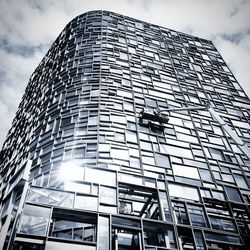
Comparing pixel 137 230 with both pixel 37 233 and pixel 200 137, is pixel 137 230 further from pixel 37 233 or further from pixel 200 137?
pixel 200 137

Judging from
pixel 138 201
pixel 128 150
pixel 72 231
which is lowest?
pixel 72 231

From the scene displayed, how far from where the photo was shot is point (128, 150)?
64.8 feet

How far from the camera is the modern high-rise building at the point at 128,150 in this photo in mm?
13016

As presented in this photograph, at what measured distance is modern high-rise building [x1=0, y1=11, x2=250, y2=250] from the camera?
1302 cm

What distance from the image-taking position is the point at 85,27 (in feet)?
109

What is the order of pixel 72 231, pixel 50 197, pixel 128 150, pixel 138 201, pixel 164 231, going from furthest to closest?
pixel 128 150 → pixel 138 201 → pixel 72 231 → pixel 164 231 → pixel 50 197

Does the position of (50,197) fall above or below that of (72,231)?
above

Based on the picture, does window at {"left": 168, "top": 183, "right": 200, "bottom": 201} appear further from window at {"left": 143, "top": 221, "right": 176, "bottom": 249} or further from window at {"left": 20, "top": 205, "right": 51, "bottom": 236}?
window at {"left": 20, "top": 205, "right": 51, "bottom": 236}

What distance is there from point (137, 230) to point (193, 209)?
3.96m

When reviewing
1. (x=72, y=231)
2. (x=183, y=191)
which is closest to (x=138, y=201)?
(x=183, y=191)

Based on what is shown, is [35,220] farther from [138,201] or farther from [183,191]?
[183,191]

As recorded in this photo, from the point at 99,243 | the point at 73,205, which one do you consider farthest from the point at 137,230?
the point at 73,205

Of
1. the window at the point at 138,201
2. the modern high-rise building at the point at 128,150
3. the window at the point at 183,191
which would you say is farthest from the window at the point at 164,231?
the window at the point at 183,191

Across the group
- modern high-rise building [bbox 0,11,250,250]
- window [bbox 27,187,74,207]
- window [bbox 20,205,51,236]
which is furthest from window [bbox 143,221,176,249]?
window [bbox 20,205,51,236]
